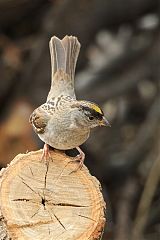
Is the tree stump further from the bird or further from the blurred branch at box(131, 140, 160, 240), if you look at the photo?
the blurred branch at box(131, 140, 160, 240)

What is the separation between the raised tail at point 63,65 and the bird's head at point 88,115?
0.55 metres

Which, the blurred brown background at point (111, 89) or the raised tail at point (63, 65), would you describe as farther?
the blurred brown background at point (111, 89)

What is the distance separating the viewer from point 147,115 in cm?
872

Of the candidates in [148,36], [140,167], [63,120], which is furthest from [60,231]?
[148,36]

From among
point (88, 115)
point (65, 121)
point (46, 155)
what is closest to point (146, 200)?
point (65, 121)

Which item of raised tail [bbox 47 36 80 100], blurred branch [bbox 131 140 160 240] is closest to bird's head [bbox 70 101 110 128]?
raised tail [bbox 47 36 80 100]

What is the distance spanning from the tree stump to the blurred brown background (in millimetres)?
2870

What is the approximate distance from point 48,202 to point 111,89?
3933 millimetres

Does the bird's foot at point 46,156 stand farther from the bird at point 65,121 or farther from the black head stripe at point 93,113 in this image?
the black head stripe at point 93,113

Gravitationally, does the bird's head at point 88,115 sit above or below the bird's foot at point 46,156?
above

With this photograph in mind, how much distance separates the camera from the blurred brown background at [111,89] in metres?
8.20

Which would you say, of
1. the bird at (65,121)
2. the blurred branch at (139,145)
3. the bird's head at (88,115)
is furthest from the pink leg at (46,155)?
the blurred branch at (139,145)

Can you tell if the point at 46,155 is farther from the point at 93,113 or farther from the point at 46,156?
the point at 93,113

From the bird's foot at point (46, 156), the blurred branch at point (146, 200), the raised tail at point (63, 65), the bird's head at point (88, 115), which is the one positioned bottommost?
the blurred branch at point (146, 200)
